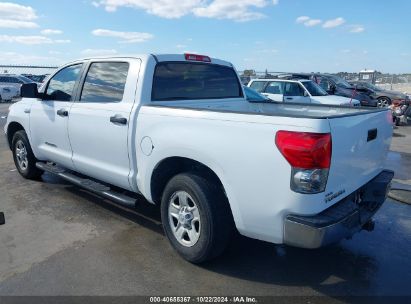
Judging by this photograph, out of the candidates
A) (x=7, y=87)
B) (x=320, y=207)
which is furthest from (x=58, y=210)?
(x=7, y=87)

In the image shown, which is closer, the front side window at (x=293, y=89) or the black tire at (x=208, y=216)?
the black tire at (x=208, y=216)

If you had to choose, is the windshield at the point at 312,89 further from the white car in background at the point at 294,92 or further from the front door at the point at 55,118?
the front door at the point at 55,118

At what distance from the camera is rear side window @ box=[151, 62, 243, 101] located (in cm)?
414

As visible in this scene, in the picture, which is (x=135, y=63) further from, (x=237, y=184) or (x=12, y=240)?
(x=12, y=240)

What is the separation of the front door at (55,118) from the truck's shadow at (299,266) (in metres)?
2.51

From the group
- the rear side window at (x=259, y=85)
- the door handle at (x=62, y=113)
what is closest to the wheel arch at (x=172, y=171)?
the door handle at (x=62, y=113)

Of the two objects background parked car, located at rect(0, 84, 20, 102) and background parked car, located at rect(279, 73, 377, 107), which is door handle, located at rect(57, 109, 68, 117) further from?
background parked car, located at rect(0, 84, 20, 102)

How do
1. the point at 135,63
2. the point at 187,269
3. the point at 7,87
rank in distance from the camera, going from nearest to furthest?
the point at 187,269
the point at 135,63
the point at 7,87

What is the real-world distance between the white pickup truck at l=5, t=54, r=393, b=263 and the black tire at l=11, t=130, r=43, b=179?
2.22ft

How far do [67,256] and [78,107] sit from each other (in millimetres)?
1790

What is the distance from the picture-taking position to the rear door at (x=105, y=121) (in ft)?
13.2

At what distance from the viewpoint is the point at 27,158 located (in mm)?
6035

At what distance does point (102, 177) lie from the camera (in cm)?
446

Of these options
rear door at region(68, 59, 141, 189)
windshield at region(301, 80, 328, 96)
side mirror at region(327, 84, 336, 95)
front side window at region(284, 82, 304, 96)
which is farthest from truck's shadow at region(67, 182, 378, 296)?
side mirror at region(327, 84, 336, 95)
